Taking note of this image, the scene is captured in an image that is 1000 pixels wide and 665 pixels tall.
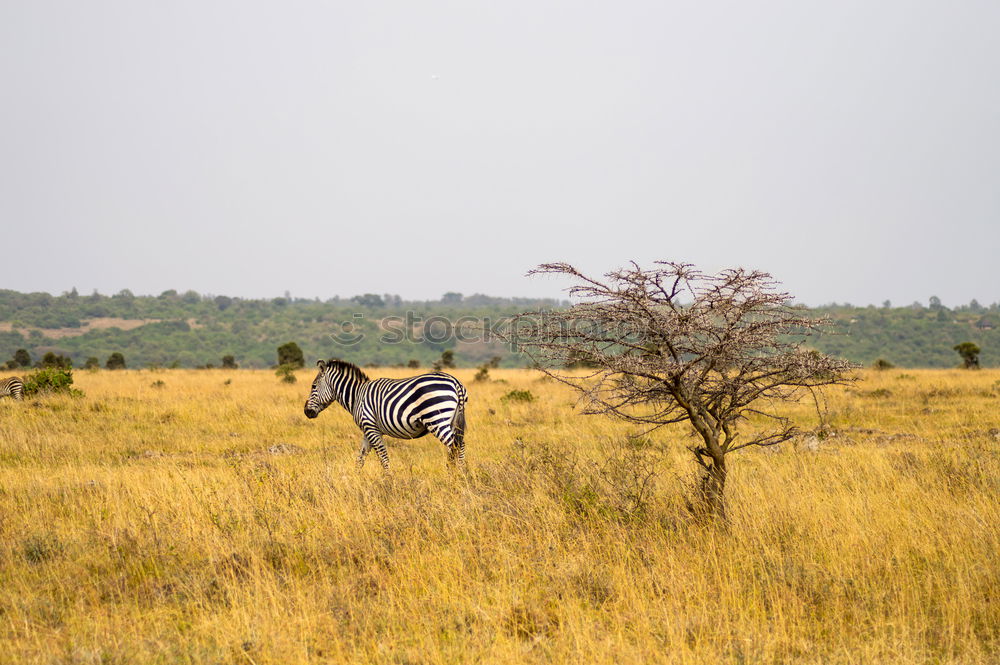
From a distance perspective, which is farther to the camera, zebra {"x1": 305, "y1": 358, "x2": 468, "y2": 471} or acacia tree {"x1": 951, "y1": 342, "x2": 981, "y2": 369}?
acacia tree {"x1": 951, "y1": 342, "x2": 981, "y2": 369}

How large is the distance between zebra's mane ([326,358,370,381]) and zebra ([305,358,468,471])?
219 millimetres

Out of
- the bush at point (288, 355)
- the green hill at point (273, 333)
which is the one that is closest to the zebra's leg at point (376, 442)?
the bush at point (288, 355)

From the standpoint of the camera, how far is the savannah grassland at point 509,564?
436 cm

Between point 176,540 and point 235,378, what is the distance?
2298 centimetres

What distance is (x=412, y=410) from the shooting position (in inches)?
400

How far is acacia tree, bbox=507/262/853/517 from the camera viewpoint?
597 cm

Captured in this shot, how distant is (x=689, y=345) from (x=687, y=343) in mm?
26

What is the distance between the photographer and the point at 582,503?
6.71 meters

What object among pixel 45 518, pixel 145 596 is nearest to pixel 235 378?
pixel 45 518

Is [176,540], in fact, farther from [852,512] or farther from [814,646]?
[852,512]

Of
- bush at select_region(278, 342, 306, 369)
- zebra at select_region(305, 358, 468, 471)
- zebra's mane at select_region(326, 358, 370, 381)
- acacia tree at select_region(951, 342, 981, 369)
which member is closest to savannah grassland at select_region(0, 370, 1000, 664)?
zebra at select_region(305, 358, 468, 471)

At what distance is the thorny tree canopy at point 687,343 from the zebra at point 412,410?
154 inches

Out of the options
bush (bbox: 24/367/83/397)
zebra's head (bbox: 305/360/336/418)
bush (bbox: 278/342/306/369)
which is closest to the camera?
zebra's head (bbox: 305/360/336/418)

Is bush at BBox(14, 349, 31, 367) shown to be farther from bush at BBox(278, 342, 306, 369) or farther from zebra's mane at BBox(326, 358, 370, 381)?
zebra's mane at BBox(326, 358, 370, 381)
